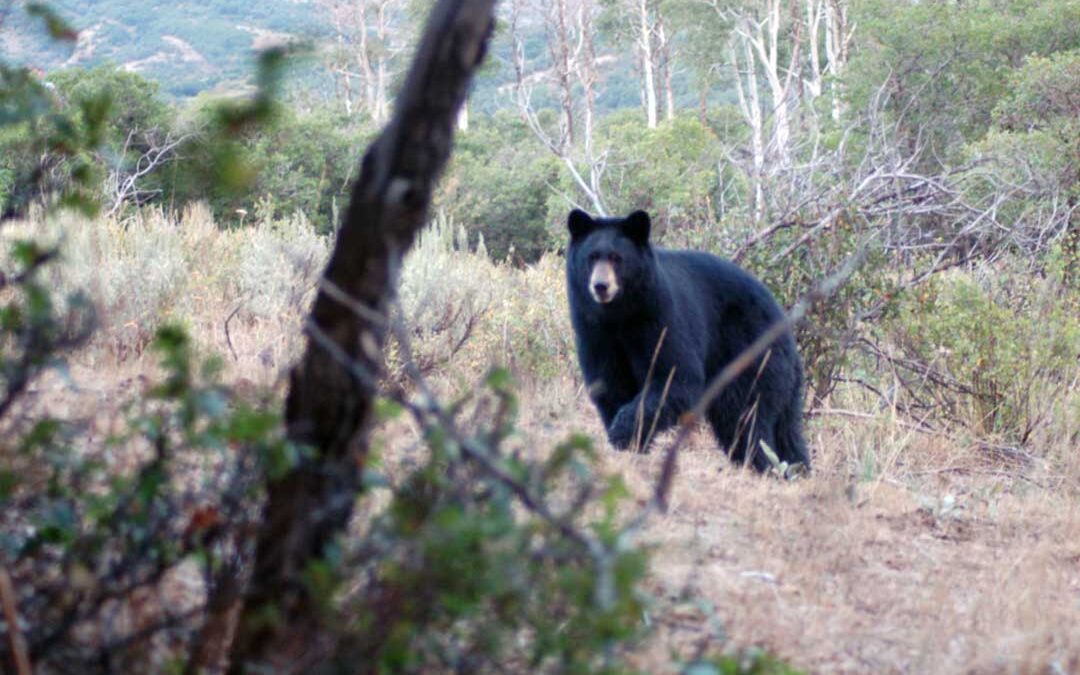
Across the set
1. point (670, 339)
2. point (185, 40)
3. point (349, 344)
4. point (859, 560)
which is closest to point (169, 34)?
point (185, 40)

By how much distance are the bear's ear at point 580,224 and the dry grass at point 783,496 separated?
1083mm

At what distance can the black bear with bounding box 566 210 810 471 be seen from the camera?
22.6 ft

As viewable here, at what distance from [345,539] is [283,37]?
1030mm

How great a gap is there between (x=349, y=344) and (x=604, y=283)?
14.6 ft

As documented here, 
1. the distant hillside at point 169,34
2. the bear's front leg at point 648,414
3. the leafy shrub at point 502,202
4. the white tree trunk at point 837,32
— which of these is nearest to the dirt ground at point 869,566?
the bear's front leg at point 648,414

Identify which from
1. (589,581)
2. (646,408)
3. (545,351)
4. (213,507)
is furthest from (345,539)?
(545,351)

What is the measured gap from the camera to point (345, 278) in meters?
2.35

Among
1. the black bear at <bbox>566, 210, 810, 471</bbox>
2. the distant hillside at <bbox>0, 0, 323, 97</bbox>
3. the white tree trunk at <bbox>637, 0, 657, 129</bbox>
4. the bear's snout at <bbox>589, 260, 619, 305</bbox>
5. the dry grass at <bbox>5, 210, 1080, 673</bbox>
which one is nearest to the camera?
the dry grass at <bbox>5, 210, 1080, 673</bbox>

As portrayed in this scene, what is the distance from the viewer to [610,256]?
272 inches

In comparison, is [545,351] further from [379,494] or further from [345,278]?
[345,278]

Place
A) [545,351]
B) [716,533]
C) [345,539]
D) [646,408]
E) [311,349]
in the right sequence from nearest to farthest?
1. [311,349]
2. [345,539]
3. [716,533]
4. [646,408]
5. [545,351]

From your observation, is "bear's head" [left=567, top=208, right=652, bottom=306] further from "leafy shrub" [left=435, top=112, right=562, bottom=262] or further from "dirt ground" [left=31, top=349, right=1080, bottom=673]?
"leafy shrub" [left=435, top=112, right=562, bottom=262]

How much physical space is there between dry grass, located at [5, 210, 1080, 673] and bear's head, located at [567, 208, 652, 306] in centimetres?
78

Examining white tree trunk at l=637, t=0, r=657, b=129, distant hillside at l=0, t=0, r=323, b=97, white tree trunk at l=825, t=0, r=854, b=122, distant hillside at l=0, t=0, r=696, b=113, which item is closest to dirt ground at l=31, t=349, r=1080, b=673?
white tree trunk at l=825, t=0, r=854, b=122
